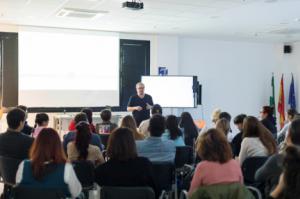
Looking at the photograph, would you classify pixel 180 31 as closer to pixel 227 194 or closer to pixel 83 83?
pixel 83 83

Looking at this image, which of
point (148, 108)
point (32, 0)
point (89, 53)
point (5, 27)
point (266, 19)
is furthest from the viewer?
point (89, 53)

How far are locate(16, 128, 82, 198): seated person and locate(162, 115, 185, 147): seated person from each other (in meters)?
2.16

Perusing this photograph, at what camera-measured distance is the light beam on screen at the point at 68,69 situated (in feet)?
29.1

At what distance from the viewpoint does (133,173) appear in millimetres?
2857

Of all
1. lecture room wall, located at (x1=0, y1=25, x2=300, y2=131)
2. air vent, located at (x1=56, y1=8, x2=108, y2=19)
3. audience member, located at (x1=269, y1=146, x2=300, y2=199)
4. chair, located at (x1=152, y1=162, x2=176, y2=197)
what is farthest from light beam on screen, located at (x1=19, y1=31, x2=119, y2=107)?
audience member, located at (x1=269, y1=146, x2=300, y2=199)

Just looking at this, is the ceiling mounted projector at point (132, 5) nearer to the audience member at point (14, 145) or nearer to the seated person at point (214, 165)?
the audience member at point (14, 145)

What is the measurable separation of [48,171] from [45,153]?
13cm

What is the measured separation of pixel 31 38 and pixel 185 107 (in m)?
4.14

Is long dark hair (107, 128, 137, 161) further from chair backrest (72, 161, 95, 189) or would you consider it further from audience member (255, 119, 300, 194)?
audience member (255, 119, 300, 194)

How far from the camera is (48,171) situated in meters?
2.71

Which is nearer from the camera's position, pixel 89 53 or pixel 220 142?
pixel 220 142

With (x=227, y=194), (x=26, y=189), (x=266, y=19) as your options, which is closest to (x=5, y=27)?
(x=266, y=19)

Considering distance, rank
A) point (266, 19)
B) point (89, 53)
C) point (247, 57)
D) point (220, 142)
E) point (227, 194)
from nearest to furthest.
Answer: point (227, 194)
point (220, 142)
point (266, 19)
point (89, 53)
point (247, 57)

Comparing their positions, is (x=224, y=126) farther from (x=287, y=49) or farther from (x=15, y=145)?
(x=287, y=49)
